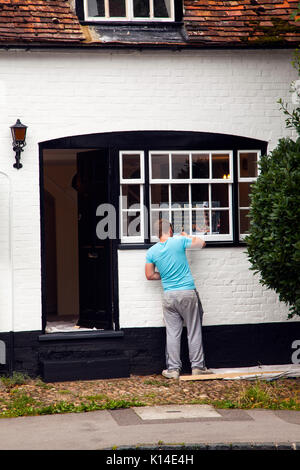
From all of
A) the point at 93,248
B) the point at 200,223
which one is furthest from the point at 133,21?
the point at 93,248

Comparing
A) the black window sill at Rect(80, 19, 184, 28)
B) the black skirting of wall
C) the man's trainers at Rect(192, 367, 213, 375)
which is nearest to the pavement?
the man's trainers at Rect(192, 367, 213, 375)

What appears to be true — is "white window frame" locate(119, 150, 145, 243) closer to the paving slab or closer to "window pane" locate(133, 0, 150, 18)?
"window pane" locate(133, 0, 150, 18)

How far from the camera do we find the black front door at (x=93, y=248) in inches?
463

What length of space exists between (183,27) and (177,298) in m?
3.81

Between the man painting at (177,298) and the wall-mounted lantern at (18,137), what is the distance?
217 cm

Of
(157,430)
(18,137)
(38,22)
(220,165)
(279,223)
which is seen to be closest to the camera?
(157,430)

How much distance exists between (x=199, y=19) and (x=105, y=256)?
141 inches

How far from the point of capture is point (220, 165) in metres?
11.9

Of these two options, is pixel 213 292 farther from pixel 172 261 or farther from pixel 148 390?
pixel 148 390

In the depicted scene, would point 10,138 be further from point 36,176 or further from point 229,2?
point 229,2

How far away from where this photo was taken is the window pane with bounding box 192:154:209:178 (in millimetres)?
11797

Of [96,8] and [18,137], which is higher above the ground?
[96,8]

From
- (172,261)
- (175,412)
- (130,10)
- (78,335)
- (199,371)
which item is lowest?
(175,412)

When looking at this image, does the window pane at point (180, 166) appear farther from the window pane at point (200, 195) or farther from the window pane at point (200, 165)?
the window pane at point (200, 195)
